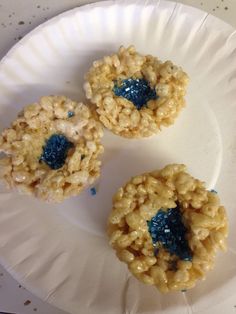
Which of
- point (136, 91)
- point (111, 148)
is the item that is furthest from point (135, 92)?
point (111, 148)

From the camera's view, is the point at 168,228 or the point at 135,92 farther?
the point at 135,92

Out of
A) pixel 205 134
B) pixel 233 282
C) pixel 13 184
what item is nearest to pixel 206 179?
pixel 205 134

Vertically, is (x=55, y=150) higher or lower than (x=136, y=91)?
lower

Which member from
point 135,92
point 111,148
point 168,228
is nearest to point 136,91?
point 135,92

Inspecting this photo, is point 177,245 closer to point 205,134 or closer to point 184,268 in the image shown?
point 184,268

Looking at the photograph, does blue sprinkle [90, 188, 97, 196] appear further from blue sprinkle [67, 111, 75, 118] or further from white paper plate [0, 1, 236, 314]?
blue sprinkle [67, 111, 75, 118]

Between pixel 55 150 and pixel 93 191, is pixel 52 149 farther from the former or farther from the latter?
pixel 93 191

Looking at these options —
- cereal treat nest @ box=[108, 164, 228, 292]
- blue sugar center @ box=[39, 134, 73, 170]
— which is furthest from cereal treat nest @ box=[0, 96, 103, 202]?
cereal treat nest @ box=[108, 164, 228, 292]
